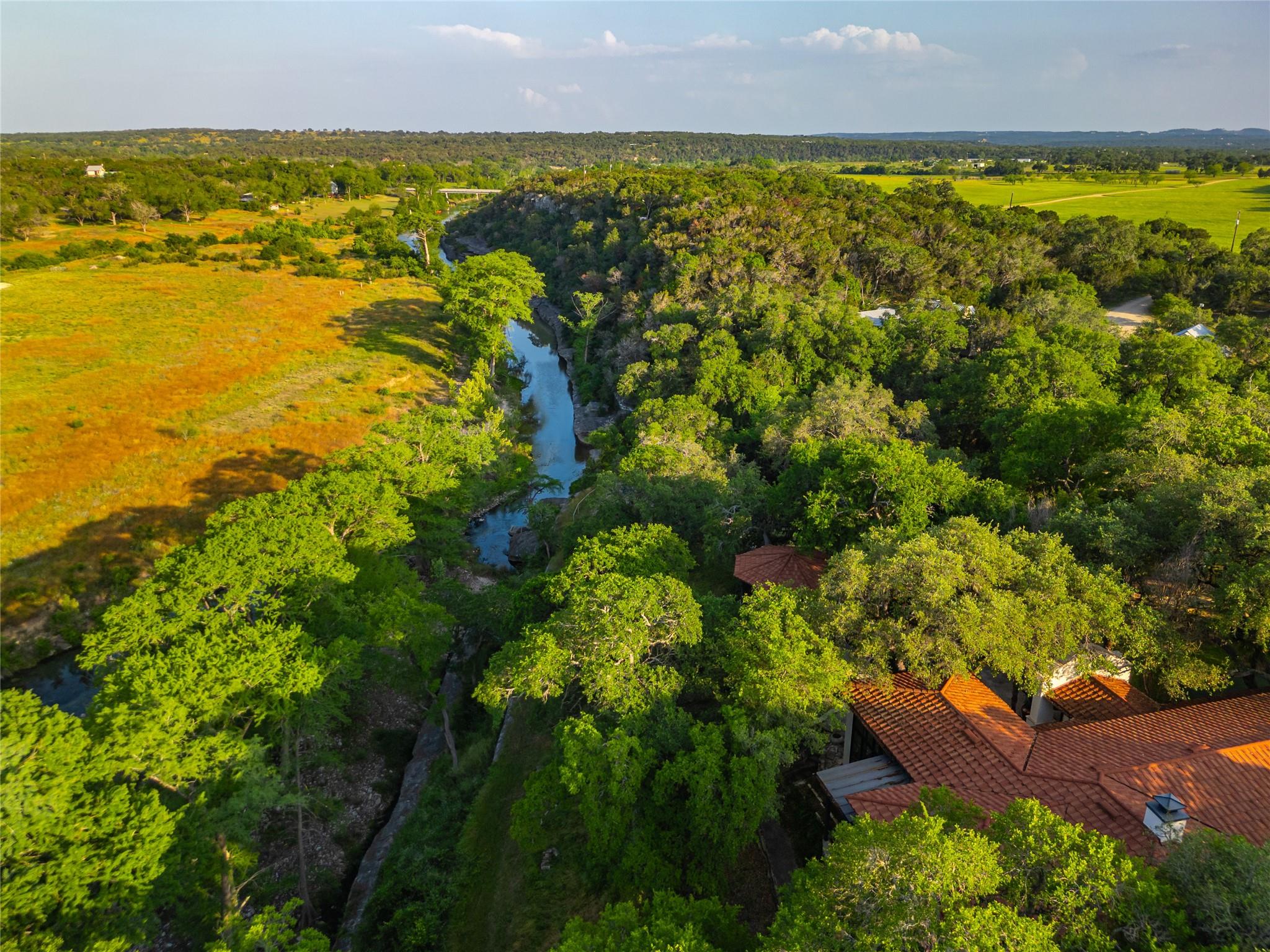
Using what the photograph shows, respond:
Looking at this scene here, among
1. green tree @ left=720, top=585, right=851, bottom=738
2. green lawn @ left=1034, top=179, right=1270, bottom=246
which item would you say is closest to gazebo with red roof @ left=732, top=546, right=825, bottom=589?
green tree @ left=720, top=585, right=851, bottom=738

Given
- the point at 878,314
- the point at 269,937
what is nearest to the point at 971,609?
the point at 269,937

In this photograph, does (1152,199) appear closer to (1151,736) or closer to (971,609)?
(1151,736)

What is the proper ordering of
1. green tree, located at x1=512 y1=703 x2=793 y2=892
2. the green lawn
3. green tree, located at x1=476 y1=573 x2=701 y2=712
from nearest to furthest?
green tree, located at x1=512 y1=703 x2=793 y2=892 < green tree, located at x1=476 y1=573 x2=701 y2=712 < the green lawn

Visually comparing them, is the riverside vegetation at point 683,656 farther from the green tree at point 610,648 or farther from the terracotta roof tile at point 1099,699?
the terracotta roof tile at point 1099,699

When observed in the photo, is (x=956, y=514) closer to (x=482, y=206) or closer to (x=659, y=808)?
(x=659, y=808)

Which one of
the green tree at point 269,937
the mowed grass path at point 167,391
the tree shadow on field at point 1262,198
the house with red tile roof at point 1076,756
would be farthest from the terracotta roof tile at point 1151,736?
the tree shadow on field at point 1262,198

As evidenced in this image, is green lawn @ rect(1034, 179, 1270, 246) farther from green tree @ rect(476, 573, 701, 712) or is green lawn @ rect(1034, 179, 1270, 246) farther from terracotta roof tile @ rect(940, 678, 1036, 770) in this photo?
green tree @ rect(476, 573, 701, 712)

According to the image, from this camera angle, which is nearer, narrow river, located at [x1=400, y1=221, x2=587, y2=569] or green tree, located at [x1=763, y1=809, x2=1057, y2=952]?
green tree, located at [x1=763, y1=809, x2=1057, y2=952]
